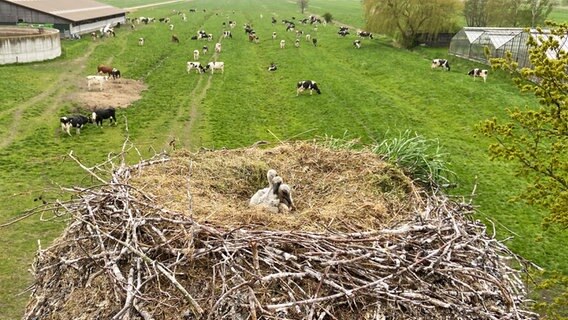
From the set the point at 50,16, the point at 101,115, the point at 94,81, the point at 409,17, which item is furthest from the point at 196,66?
the point at 409,17

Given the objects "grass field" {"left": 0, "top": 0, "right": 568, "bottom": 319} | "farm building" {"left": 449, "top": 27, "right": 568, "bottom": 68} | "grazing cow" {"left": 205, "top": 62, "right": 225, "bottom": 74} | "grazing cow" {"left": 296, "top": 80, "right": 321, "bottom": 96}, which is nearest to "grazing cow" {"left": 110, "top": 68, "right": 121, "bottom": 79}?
"grass field" {"left": 0, "top": 0, "right": 568, "bottom": 319}

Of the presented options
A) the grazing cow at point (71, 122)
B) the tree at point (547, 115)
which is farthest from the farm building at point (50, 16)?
the tree at point (547, 115)

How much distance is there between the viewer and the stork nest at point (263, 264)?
6070 mm

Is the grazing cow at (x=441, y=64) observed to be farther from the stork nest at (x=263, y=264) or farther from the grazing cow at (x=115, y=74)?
the stork nest at (x=263, y=264)

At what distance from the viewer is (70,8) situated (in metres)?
54.6

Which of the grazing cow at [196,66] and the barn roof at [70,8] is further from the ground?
the barn roof at [70,8]

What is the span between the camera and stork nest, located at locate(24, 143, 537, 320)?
6.07 m

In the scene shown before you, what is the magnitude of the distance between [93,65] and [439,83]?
78.5ft

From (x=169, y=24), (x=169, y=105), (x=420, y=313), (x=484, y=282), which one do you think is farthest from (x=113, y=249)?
(x=169, y=24)

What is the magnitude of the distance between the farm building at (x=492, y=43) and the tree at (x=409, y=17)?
4.77 meters

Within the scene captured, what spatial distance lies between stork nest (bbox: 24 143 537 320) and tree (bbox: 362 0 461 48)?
142 feet

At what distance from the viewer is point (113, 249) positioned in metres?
6.90

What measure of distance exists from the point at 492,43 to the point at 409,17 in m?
12.0

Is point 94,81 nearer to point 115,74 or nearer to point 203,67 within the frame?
point 115,74
